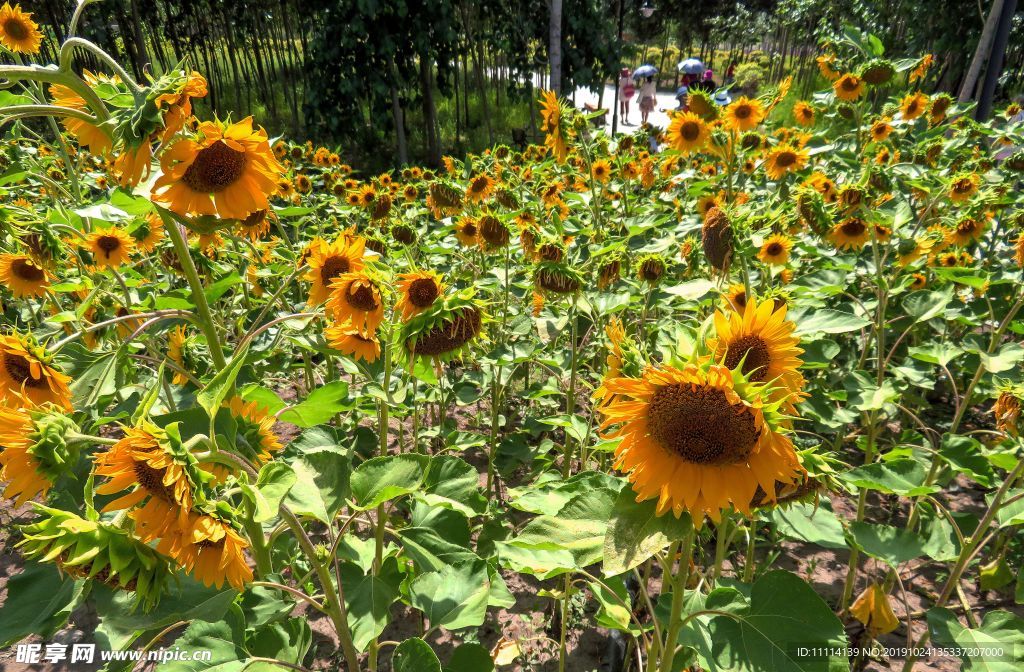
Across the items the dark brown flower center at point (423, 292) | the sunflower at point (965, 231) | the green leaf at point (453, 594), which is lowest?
the green leaf at point (453, 594)

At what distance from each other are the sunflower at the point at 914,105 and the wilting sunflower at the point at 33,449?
14.2 ft

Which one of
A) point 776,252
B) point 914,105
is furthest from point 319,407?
point 914,105

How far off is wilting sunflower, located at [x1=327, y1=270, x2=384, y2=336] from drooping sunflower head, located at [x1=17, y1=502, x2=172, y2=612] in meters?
0.69

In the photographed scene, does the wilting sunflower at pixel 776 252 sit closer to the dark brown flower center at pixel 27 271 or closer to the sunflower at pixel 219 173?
the sunflower at pixel 219 173

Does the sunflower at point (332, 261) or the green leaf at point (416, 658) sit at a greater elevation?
the sunflower at point (332, 261)

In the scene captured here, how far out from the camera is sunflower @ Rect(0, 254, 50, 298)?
178 cm

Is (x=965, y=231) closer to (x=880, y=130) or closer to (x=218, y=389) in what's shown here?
(x=880, y=130)

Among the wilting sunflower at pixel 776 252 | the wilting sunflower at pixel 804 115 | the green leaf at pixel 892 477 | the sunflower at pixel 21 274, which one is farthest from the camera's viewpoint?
the wilting sunflower at pixel 804 115

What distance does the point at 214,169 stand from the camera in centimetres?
103

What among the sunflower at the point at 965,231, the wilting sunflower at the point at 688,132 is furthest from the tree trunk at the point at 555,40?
the sunflower at the point at 965,231

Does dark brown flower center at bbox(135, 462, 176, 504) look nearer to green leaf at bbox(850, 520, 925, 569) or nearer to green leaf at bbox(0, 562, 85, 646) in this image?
green leaf at bbox(0, 562, 85, 646)

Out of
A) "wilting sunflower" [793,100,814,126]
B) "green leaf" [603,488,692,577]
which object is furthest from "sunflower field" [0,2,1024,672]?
"wilting sunflower" [793,100,814,126]

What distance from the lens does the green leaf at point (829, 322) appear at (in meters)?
1.25

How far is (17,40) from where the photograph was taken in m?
2.59
